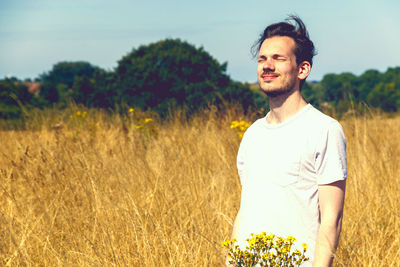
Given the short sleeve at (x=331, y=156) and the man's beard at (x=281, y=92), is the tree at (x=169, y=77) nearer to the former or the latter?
the man's beard at (x=281, y=92)

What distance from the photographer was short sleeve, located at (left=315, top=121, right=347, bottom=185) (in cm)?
140

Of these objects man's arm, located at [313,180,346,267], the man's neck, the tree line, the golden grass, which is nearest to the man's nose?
the man's neck

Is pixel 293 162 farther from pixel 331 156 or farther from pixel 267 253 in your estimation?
pixel 267 253

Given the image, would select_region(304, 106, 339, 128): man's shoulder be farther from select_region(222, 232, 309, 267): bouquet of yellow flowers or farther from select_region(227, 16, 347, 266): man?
select_region(222, 232, 309, 267): bouquet of yellow flowers

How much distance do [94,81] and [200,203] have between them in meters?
10.1

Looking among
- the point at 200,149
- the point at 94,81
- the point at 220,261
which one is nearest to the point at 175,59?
the point at 94,81

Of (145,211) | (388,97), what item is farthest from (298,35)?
(388,97)

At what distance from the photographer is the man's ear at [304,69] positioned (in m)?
1.63

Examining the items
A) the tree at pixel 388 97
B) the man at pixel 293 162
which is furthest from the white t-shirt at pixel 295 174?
the tree at pixel 388 97

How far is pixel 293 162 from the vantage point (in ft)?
4.91

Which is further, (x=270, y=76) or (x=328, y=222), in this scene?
(x=270, y=76)

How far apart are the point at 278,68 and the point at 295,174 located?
42cm

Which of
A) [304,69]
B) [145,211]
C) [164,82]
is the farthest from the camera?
[164,82]

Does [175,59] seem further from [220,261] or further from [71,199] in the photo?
[220,261]
